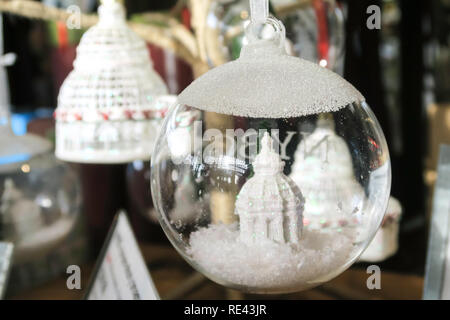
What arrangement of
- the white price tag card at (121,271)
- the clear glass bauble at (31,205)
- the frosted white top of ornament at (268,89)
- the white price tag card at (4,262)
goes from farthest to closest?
1. the clear glass bauble at (31,205)
2. the white price tag card at (4,262)
3. the white price tag card at (121,271)
4. the frosted white top of ornament at (268,89)

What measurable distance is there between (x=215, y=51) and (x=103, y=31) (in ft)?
0.61

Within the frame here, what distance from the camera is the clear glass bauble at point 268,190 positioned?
52 cm

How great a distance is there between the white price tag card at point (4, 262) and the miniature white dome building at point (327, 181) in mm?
493

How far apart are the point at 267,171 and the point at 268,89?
0.08 meters

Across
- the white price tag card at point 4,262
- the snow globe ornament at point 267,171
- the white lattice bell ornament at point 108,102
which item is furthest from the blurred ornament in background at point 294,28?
the white price tag card at point 4,262

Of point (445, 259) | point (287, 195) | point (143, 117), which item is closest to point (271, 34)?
point (287, 195)

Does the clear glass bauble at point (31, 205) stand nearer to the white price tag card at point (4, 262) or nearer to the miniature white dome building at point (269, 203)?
the white price tag card at point (4, 262)

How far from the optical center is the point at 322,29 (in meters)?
0.87

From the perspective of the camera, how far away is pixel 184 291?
2.97ft

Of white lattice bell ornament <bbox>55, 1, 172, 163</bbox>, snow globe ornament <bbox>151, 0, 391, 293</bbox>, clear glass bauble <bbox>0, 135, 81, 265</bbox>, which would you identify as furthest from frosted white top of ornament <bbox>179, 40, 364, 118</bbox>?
clear glass bauble <bbox>0, 135, 81, 265</bbox>

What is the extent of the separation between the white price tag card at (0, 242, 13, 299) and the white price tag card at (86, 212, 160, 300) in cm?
12

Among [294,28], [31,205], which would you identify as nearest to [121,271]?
[31,205]

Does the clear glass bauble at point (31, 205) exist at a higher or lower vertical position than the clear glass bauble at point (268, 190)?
lower

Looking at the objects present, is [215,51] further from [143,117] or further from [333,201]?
[333,201]
